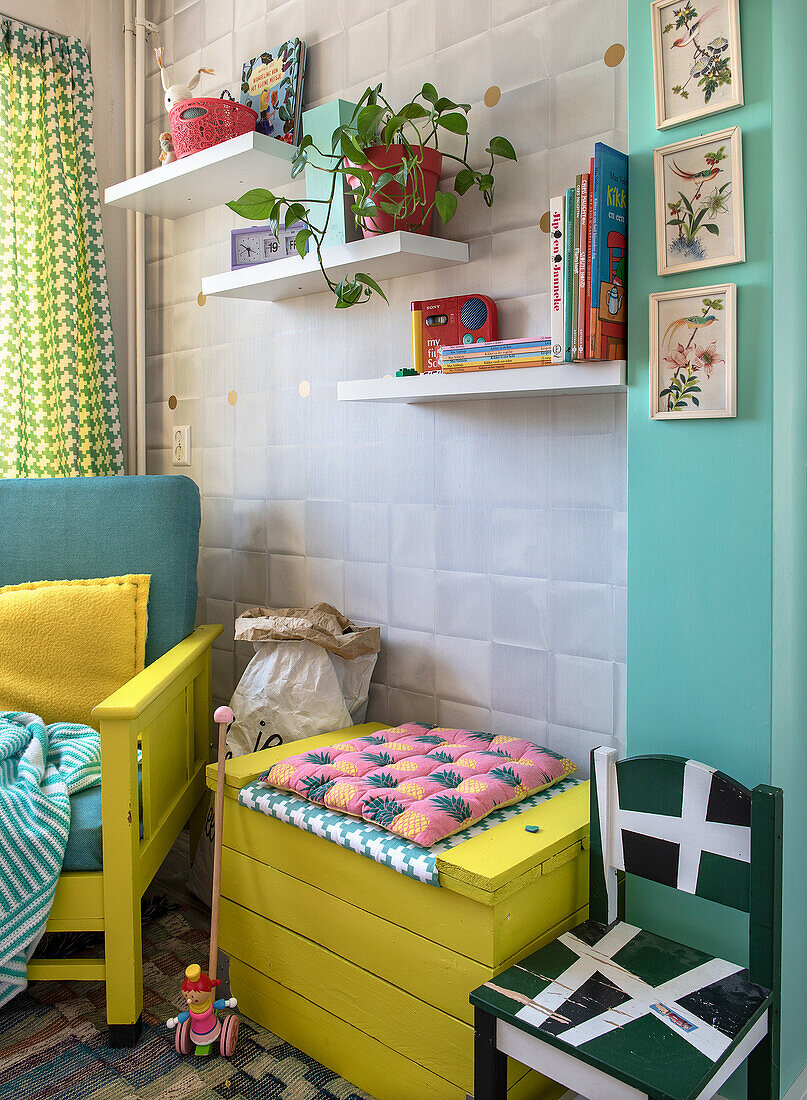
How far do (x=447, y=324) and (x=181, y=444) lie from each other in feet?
3.49

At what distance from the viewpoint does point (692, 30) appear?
1196 mm

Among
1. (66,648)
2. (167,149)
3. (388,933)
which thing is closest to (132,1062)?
(388,933)

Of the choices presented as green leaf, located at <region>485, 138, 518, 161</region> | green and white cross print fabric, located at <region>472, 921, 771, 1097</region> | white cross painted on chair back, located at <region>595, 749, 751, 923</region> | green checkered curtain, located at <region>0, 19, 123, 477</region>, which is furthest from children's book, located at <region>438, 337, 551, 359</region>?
green checkered curtain, located at <region>0, 19, 123, 477</region>

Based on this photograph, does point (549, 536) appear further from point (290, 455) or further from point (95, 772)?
point (95, 772)

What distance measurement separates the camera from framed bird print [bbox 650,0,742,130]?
1.16 meters

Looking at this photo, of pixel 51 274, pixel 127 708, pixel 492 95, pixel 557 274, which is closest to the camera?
pixel 557 274

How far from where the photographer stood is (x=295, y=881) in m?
1.42

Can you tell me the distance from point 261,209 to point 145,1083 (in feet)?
4.92

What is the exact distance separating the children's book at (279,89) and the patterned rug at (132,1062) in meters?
1.80

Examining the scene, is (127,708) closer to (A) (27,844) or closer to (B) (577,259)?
(A) (27,844)

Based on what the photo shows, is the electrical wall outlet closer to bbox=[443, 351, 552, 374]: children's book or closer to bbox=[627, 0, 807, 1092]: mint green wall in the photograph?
bbox=[443, 351, 552, 374]: children's book

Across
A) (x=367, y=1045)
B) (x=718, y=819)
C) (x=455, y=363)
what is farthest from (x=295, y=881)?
(x=455, y=363)

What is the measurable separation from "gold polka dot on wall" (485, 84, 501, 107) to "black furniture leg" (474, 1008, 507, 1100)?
1487 mm

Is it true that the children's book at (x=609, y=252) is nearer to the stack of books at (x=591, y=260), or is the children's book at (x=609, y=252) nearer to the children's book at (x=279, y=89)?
the stack of books at (x=591, y=260)
